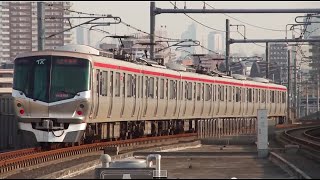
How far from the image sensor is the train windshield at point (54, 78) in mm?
24812

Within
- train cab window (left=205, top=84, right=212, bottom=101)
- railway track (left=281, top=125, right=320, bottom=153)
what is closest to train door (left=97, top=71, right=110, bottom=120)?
railway track (left=281, top=125, right=320, bottom=153)

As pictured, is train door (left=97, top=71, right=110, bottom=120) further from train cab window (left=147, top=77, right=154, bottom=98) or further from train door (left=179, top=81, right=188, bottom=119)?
train door (left=179, top=81, right=188, bottom=119)

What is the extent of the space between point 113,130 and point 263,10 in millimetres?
9575

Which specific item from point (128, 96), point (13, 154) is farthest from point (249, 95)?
point (13, 154)

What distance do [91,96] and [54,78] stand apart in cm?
129

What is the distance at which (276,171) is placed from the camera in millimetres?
19016

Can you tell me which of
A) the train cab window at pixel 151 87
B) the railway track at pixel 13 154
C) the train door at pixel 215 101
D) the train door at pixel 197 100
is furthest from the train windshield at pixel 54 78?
the train door at pixel 215 101

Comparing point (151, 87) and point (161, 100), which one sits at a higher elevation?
point (151, 87)

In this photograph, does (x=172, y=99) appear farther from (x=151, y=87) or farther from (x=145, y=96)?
(x=145, y=96)

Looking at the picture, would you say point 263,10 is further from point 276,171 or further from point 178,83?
point 276,171

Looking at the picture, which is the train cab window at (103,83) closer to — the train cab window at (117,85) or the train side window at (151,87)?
the train cab window at (117,85)

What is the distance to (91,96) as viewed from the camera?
25203 millimetres

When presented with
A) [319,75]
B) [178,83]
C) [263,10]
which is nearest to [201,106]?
[178,83]

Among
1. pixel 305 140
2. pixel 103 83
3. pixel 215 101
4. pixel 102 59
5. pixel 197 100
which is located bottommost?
pixel 305 140
